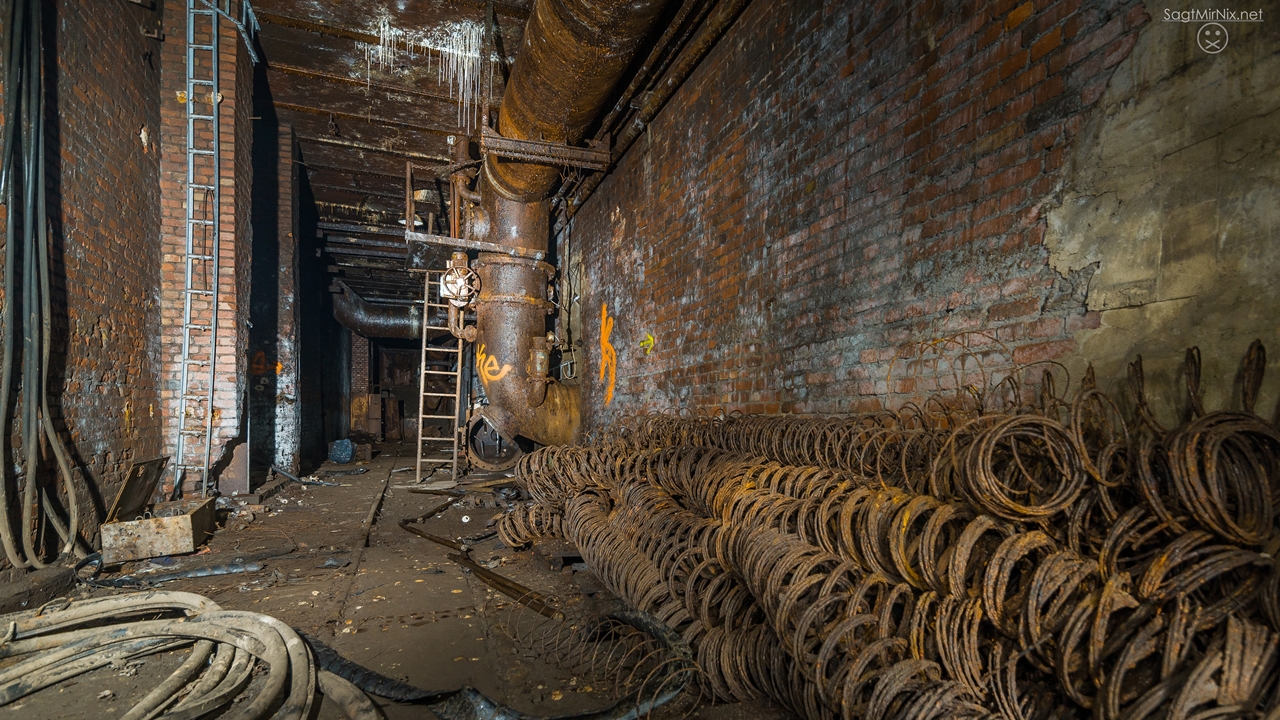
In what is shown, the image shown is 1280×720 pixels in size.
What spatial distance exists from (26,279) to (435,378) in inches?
614

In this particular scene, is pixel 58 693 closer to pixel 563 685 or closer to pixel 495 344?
pixel 563 685

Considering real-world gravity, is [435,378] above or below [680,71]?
below

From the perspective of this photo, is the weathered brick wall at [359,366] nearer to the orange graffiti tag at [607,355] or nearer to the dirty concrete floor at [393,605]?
the dirty concrete floor at [393,605]

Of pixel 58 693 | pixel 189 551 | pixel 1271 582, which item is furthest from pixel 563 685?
pixel 189 551

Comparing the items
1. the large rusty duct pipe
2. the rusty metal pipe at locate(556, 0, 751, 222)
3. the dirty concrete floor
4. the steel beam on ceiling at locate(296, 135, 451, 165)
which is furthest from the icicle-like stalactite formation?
the dirty concrete floor

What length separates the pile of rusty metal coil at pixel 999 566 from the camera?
1374 millimetres

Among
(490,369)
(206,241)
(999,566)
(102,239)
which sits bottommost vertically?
(999,566)

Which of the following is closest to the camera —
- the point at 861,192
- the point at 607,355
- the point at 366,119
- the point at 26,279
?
the point at 861,192

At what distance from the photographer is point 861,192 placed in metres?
3.09

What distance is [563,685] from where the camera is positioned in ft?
8.78

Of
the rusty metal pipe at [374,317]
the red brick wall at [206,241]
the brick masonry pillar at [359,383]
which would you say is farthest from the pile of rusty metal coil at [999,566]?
the brick masonry pillar at [359,383]

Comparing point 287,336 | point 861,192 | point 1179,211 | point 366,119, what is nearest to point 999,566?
point 1179,211

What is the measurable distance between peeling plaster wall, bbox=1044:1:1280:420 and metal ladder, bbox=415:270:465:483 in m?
7.06

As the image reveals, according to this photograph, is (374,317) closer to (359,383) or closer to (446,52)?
(359,383)
